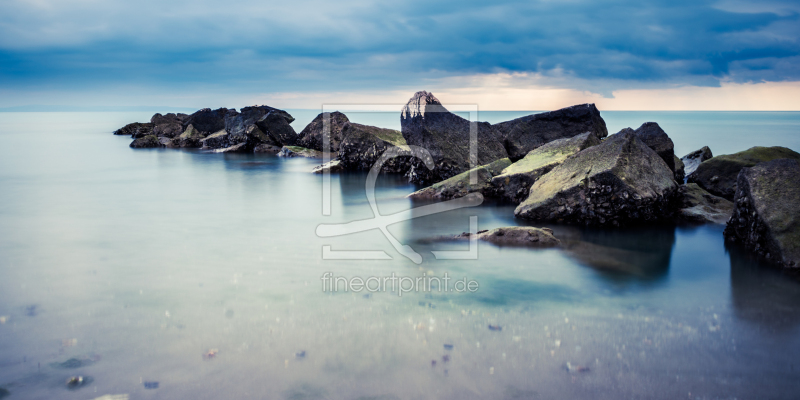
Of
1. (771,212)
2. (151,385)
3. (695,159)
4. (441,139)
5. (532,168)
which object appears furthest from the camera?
(695,159)

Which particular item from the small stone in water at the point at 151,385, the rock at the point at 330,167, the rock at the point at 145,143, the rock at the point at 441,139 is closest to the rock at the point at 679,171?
the rock at the point at 441,139

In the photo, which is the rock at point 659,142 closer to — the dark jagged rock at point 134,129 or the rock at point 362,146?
the rock at point 362,146

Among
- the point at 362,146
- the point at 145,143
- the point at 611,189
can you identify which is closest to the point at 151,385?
the point at 611,189

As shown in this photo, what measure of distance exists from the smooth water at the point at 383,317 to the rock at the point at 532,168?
5.20 ft

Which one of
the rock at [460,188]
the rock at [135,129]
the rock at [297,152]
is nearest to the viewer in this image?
the rock at [460,188]

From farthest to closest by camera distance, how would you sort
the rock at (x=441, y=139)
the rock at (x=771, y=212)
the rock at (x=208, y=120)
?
1. the rock at (x=208, y=120)
2. the rock at (x=441, y=139)
3. the rock at (x=771, y=212)

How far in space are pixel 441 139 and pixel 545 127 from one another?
372 cm

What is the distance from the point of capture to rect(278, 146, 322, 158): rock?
26.0 metres

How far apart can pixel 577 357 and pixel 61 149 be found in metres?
33.5

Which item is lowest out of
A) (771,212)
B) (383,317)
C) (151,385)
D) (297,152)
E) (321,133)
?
(151,385)

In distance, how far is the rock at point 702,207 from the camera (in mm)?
10304

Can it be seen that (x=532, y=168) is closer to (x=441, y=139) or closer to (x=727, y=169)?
(x=441, y=139)

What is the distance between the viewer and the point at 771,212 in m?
7.39

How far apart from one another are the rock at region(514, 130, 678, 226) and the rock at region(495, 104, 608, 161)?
5.98m
